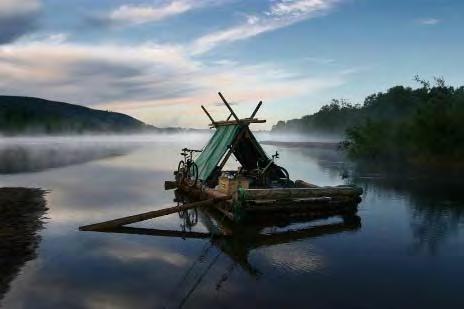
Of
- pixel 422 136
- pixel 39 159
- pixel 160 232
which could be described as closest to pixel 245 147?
pixel 160 232

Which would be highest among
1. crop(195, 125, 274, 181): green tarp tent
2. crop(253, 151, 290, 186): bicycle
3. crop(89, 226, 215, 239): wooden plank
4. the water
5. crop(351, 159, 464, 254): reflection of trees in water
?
crop(195, 125, 274, 181): green tarp tent

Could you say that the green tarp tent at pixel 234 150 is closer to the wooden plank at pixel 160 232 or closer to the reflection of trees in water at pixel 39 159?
the wooden plank at pixel 160 232

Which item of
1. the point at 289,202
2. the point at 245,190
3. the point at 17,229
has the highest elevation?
the point at 245,190

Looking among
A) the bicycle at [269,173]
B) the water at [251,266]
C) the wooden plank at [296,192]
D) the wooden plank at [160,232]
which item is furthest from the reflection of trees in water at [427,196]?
the wooden plank at [160,232]

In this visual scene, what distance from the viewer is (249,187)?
846 inches

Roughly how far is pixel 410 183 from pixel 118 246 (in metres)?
25.0

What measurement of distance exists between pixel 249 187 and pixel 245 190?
169 inches

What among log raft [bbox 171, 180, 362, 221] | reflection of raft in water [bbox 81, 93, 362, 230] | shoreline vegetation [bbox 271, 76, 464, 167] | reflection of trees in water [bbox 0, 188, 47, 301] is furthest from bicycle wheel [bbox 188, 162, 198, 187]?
shoreline vegetation [bbox 271, 76, 464, 167]

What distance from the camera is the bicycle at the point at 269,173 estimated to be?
2188 cm

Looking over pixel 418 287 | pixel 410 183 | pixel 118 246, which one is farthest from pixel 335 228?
pixel 410 183

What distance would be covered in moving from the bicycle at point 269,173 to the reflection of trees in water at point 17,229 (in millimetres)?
10368

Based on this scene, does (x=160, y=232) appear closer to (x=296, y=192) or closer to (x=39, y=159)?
(x=296, y=192)

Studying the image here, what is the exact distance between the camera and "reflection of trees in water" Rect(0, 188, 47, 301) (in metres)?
11.9

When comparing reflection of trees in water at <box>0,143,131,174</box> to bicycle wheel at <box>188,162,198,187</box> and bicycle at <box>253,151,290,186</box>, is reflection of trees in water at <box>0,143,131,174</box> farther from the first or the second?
bicycle at <box>253,151,290,186</box>
